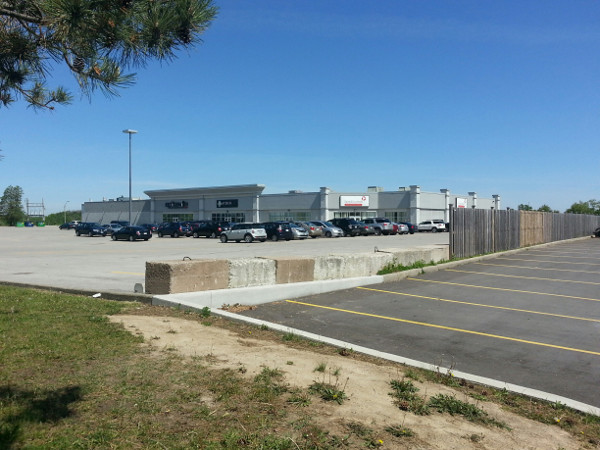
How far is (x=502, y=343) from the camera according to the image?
7.26 metres

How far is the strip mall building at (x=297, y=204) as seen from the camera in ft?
226

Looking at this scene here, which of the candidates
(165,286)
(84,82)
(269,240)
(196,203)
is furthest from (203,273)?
(196,203)

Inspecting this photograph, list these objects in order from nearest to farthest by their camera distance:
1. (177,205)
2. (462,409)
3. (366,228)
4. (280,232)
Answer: (462,409), (280,232), (366,228), (177,205)

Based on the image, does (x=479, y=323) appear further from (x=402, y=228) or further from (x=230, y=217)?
(x=230, y=217)

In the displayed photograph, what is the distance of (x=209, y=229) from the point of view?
48.6 m

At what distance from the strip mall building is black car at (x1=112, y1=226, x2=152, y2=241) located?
28.3 meters

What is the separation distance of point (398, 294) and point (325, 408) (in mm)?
7541

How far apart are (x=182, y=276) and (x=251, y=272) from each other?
1630 millimetres

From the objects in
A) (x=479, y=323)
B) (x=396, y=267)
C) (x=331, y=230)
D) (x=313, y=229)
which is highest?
(x=313, y=229)

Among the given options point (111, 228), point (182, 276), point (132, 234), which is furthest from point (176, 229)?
point (182, 276)

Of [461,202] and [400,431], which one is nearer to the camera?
[400,431]

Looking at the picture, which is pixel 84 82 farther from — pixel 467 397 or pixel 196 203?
pixel 196 203

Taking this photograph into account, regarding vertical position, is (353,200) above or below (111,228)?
above

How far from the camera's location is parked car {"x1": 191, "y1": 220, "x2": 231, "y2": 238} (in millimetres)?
47812
